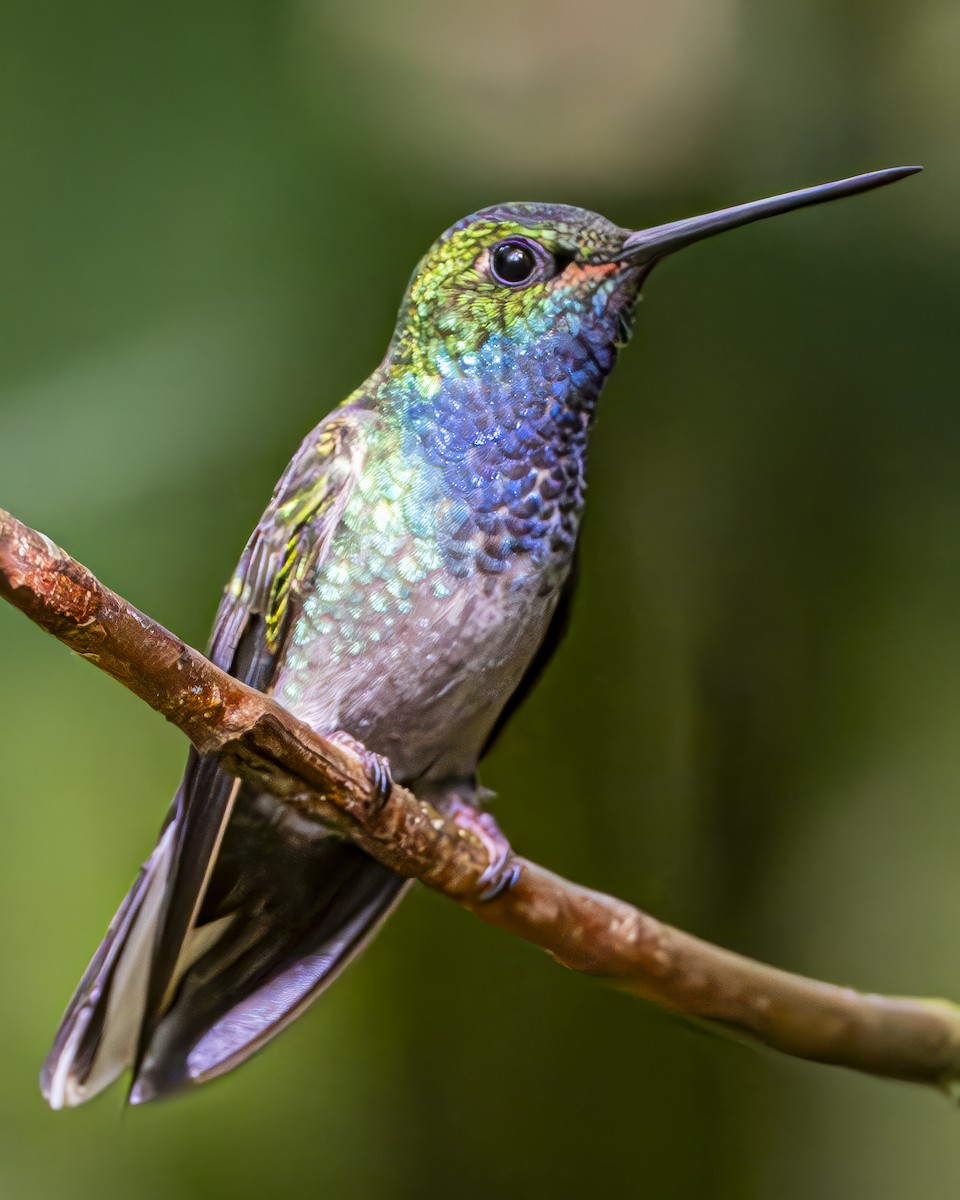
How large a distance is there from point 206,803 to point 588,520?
50 cm

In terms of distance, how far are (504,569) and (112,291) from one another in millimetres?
486

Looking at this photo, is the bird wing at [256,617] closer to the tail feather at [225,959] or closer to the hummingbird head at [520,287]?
the tail feather at [225,959]

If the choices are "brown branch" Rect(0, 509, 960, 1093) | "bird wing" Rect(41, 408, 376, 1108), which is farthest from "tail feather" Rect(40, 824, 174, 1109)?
"brown branch" Rect(0, 509, 960, 1093)

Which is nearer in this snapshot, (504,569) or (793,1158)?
(504,569)

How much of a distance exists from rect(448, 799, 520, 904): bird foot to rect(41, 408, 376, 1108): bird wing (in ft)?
0.85

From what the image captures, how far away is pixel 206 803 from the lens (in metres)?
0.97

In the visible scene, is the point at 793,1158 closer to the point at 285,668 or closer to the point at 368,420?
the point at 285,668

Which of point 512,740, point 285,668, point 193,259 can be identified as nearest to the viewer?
point 285,668

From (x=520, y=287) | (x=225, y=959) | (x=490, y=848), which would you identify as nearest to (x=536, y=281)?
(x=520, y=287)

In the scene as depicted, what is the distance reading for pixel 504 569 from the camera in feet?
3.30

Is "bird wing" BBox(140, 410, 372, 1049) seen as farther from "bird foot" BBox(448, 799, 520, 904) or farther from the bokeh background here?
"bird foot" BBox(448, 799, 520, 904)

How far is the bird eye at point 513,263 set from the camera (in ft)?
3.26

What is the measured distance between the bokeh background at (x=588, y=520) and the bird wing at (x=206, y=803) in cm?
8

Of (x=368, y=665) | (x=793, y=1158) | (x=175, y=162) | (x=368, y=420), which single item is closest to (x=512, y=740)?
(x=368, y=665)
